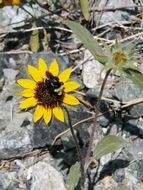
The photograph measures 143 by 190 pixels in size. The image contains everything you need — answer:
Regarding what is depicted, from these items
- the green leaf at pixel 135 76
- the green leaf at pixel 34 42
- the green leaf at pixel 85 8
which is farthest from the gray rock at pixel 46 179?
the green leaf at pixel 85 8

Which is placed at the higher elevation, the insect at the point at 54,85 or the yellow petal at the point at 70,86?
the insect at the point at 54,85

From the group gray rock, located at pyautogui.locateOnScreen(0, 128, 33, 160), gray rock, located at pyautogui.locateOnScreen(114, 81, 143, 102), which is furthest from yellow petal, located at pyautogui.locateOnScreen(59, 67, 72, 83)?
gray rock, located at pyautogui.locateOnScreen(114, 81, 143, 102)

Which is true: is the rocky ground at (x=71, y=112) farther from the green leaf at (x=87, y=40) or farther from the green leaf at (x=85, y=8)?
the green leaf at (x=87, y=40)

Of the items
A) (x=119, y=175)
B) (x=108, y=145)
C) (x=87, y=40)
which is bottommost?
(x=119, y=175)

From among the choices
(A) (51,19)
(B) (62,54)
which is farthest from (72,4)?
(B) (62,54)

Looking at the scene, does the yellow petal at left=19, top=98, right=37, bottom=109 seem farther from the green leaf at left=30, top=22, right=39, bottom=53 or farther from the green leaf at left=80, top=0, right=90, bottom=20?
the green leaf at left=80, top=0, right=90, bottom=20

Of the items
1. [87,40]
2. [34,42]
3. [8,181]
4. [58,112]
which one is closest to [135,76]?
[87,40]

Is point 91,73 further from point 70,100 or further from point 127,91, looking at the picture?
point 70,100
